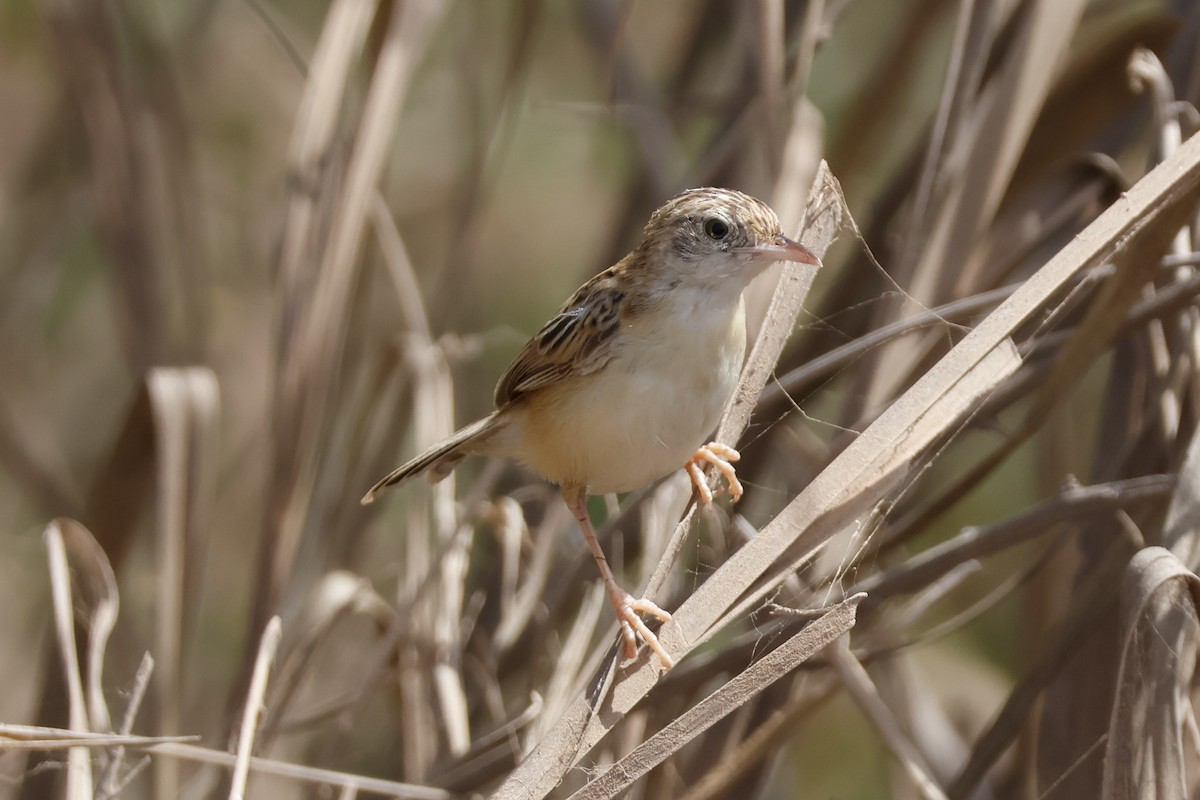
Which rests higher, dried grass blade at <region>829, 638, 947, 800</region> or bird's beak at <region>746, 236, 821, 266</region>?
bird's beak at <region>746, 236, 821, 266</region>

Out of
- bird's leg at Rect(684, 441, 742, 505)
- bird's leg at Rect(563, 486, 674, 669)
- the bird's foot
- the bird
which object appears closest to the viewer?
the bird's foot

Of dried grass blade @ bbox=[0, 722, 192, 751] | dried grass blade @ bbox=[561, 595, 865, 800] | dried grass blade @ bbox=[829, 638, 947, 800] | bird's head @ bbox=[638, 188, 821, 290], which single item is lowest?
dried grass blade @ bbox=[829, 638, 947, 800]

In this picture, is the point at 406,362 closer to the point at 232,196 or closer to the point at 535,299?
the point at 535,299

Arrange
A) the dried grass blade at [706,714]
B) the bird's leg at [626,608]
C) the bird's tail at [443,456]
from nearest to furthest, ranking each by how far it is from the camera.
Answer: the dried grass blade at [706,714] → the bird's leg at [626,608] → the bird's tail at [443,456]

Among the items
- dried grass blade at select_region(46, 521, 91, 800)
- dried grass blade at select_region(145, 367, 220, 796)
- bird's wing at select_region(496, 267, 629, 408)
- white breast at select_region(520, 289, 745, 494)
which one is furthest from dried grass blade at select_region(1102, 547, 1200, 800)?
dried grass blade at select_region(145, 367, 220, 796)

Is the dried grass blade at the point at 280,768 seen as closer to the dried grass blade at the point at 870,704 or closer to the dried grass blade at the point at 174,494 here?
the dried grass blade at the point at 174,494

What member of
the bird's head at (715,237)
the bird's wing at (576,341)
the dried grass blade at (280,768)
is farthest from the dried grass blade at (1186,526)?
the dried grass blade at (280,768)

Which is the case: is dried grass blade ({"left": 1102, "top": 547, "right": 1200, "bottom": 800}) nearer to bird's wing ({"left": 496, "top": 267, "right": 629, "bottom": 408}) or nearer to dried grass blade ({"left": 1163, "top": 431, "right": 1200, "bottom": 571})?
dried grass blade ({"left": 1163, "top": 431, "right": 1200, "bottom": 571})
